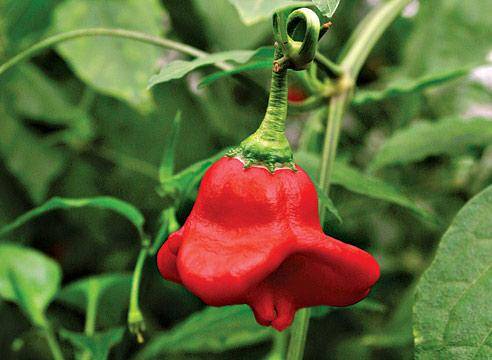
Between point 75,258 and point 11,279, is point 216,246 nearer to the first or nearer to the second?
point 11,279

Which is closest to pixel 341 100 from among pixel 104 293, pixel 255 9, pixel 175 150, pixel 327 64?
pixel 327 64

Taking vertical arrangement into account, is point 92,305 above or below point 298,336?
below

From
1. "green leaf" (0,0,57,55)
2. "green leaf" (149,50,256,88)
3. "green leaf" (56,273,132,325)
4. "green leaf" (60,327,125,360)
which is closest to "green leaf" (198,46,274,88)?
"green leaf" (149,50,256,88)

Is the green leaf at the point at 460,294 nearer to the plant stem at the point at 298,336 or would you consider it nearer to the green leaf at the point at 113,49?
the plant stem at the point at 298,336

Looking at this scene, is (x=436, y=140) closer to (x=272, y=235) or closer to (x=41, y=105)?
(x=272, y=235)

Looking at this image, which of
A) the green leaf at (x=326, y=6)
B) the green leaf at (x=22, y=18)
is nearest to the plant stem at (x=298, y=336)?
the green leaf at (x=326, y=6)

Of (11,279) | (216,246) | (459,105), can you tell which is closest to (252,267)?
(216,246)
